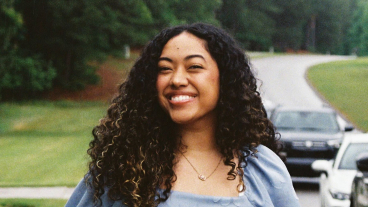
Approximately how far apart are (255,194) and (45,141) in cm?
2107

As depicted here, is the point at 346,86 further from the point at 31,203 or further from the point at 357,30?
the point at 357,30

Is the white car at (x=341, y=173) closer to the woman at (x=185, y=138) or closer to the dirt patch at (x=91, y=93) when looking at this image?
the woman at (x=185, y=138)

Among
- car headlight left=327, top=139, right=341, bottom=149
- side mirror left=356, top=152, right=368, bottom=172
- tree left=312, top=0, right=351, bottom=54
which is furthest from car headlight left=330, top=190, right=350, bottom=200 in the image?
tree left=312, top=0, right=351, bottom=54

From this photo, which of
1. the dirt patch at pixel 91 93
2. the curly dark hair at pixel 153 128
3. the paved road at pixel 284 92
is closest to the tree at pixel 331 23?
the paved road at pixel 284 92

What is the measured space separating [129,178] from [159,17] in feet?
114

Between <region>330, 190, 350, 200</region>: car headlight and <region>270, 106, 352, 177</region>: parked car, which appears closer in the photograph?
<region>330, 190, 350, 200</region>: car headlight

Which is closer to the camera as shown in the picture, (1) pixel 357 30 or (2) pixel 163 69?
(2) pixel 163 69

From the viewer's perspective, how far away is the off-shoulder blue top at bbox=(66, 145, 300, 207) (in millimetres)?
2654

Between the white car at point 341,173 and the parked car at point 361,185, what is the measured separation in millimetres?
1047

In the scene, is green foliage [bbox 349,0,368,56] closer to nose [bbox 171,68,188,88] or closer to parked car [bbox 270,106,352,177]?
parked car [bbox 270,106,352,177]

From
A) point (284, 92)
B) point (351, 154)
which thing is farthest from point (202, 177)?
point (284, 92)

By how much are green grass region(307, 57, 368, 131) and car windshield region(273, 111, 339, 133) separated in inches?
591

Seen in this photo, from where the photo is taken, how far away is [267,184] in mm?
2809

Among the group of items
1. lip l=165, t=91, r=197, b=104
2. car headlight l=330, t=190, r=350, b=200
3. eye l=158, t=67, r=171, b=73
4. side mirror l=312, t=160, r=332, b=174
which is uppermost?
eye l=158, t=67, r=171, b=73
